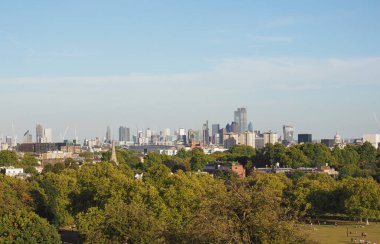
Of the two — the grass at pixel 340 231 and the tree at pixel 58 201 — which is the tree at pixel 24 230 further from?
the grass at pixel 340 231

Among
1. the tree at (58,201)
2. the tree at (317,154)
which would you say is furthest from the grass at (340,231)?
the tree at (317,154)

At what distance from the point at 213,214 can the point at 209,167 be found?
8846cm

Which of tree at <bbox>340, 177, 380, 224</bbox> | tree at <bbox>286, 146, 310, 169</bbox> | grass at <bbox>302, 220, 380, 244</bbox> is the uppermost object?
tree at <bbox>286, 146, 310, 169</bbox>

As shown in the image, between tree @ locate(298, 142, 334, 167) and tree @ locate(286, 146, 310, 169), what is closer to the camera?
tree @ locate(286, 146, 310, 169)

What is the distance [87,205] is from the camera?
5906cm

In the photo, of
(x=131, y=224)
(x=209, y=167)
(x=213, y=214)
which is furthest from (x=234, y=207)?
(x=209, y=167)

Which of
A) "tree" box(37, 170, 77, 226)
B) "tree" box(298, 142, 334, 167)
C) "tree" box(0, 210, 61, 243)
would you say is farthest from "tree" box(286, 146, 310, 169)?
"tree" box(0, 210, 61, 243)

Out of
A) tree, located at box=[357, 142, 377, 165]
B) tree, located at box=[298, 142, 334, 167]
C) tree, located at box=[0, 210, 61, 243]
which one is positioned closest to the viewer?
tree, located at box=[0, 210, 61, 243]

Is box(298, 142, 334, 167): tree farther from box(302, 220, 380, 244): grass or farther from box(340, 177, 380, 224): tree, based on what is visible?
box(302, 220, 380, 244): grass

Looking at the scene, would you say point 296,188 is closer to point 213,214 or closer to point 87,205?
point 87,205

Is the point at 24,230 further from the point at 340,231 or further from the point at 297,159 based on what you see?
the point at 297,159

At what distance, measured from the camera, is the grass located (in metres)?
53.5

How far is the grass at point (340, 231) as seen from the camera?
53.5 metres

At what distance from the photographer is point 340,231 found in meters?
59.2
